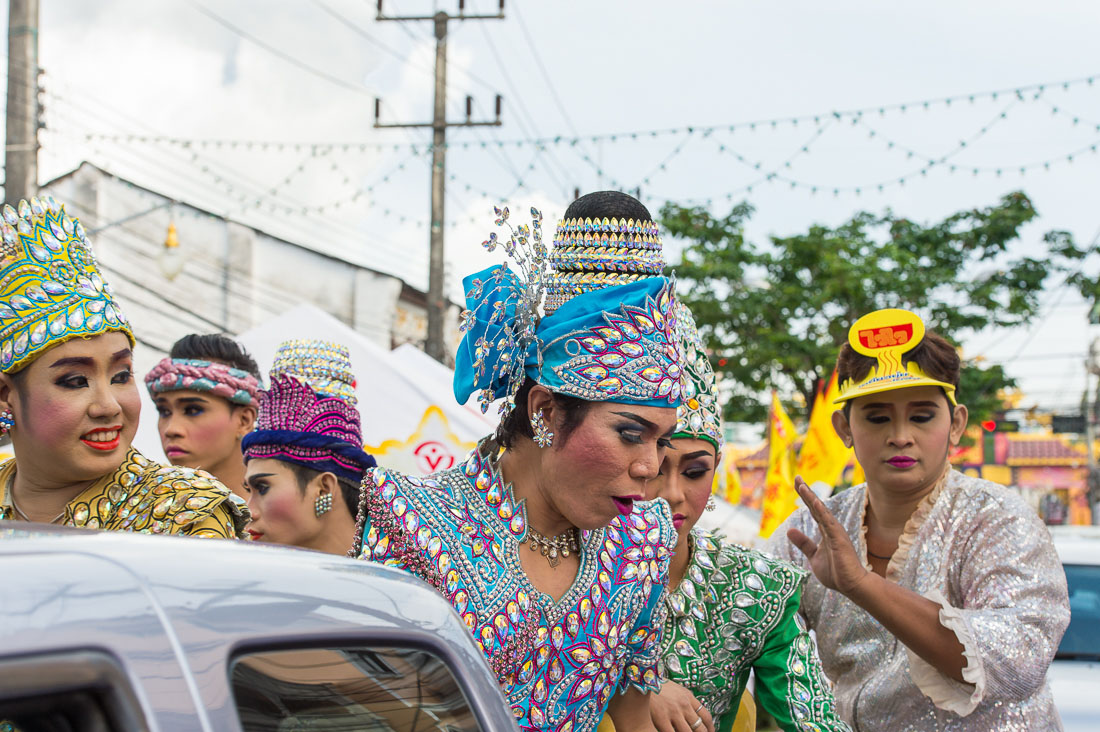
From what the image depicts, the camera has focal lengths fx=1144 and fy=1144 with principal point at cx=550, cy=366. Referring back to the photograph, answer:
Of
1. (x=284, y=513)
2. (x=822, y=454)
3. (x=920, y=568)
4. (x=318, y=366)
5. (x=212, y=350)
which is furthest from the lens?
(x=822, y=454)

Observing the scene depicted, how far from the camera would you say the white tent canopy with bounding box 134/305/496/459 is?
6117 mm

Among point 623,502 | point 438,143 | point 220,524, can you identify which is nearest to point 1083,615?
point 623,502

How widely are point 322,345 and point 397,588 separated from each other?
2.57 metres

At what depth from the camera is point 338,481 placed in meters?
3.82

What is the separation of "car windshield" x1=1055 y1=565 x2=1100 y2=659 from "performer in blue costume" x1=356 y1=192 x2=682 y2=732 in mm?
3921

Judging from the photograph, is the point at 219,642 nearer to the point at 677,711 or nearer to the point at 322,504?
the point at 677,711

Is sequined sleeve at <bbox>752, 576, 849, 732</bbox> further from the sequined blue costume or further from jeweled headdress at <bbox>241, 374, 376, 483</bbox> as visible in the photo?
jeweled headdress at <bbox>241, 374, 376, 483</bbox>

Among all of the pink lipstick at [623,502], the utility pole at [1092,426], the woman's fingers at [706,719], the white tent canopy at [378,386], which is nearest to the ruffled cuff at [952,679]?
the woman's fingers at [706,719]

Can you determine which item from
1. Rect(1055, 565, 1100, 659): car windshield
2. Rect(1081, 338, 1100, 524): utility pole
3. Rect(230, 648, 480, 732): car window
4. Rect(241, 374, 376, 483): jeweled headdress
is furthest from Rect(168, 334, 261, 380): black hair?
Rect(1081, 338, 1100, 524): utility pole

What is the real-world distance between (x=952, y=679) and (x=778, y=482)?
7.02m

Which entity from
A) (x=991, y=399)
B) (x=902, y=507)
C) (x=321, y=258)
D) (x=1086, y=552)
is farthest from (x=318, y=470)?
(x=321, y=258)

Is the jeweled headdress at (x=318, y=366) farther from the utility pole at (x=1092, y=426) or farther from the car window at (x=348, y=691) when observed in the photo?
the utility pole at (x=1092, y=426)

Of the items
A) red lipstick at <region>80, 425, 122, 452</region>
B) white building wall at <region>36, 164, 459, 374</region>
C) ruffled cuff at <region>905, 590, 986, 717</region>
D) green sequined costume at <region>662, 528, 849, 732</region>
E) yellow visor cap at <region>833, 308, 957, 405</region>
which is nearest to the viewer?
red lipstick at <region>80, 425, 122, 452</region>

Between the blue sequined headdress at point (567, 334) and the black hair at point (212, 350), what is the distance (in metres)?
2.28
